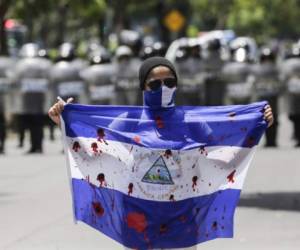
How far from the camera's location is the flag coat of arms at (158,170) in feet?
21.5

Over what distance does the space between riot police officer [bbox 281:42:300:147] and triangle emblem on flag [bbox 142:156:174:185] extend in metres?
15.4

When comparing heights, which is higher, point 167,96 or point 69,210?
point 167,96

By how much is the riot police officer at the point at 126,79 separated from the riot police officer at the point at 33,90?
4.56 ft

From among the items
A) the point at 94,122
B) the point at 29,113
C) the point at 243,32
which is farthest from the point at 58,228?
the point at 243,32

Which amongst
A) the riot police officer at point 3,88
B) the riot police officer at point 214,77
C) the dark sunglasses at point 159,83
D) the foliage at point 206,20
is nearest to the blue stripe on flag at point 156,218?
the dark sunglasses at point 159,83

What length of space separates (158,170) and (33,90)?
14982 millimetres

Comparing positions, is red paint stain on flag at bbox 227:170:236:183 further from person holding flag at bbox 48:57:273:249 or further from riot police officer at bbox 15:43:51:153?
riot police officer at bbox 15:43:51:153

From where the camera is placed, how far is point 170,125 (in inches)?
258

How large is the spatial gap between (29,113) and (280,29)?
5907 cm

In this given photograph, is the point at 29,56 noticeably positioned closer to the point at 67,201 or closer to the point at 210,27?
the point at 67,201

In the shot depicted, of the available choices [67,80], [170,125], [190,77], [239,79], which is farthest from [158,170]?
[190,77]

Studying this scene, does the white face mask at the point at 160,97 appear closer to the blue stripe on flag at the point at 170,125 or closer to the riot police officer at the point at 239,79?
the blue stripe on flag at the point at 170,125

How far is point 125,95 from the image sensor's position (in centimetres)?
2208

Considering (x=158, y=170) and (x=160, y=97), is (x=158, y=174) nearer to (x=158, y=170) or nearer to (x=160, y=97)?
(x=158, y=170)
